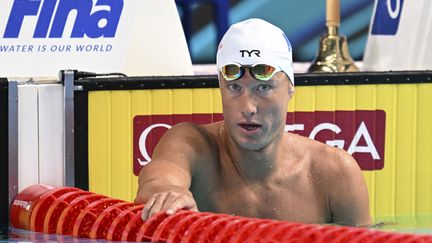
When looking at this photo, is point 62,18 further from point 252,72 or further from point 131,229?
point 131,229

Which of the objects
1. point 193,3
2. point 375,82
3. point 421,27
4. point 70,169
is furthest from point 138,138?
point 193,3

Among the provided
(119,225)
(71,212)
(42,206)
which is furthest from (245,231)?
(42,206)

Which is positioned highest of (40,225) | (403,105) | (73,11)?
(73,11)

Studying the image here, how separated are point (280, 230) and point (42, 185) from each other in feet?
5.59

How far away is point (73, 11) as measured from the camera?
5.76m

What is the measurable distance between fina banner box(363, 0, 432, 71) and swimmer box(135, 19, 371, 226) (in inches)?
55.6

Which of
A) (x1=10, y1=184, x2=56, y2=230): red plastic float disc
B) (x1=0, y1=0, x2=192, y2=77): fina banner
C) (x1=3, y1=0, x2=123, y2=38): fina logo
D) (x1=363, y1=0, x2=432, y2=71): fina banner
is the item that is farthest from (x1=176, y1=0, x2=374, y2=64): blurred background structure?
(x1=10, y1=184, x2=56, y2=230): red plastic float disc

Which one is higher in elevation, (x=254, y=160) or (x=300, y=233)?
(x=254, y=160)

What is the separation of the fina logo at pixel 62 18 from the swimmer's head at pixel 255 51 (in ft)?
3.72

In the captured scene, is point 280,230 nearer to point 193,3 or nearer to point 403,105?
point 403,105

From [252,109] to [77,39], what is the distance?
1.40m

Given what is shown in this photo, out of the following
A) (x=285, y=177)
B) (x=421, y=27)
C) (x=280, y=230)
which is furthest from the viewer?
(x=421, y=27)

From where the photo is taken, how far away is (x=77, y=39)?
575 cm

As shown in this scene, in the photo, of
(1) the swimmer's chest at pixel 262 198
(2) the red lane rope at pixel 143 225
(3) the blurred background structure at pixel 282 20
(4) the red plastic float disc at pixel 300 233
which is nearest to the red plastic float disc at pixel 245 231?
(2) the red lane rope at pixel 143 225
